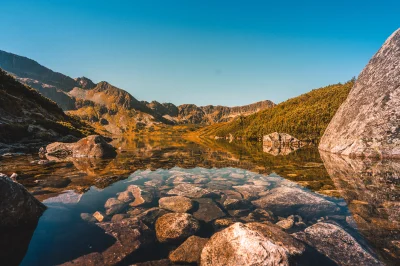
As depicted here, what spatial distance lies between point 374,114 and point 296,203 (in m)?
25.8

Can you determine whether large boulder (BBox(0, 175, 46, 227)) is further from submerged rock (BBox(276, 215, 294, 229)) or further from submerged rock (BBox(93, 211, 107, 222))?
submerged rock (BBox(276, 215, 294, 229))

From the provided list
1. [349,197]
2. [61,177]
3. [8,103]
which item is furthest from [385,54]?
[8,103]

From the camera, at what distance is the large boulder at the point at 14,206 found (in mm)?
7320

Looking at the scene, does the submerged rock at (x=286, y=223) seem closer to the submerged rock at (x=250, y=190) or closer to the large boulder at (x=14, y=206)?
the submerged rock at (x=250, y=190)

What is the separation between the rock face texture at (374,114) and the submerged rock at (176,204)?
91.7 feet

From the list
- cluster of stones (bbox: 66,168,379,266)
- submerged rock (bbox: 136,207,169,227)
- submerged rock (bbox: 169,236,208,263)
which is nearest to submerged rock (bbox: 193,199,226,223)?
cluster of stones (bbox: 66,168,379,266)

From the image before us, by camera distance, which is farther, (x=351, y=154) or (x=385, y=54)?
(x=385, y=54)

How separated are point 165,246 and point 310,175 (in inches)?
635

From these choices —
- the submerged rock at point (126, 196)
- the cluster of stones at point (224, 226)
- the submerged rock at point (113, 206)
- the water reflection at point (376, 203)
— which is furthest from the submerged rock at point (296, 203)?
the submerged rock at point (113, 206)

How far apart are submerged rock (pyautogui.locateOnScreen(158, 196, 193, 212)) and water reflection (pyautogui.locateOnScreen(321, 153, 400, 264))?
715 centimetres

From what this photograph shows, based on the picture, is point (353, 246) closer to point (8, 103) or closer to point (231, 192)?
point (231, 192)

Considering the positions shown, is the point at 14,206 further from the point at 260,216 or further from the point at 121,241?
the point at 260,216

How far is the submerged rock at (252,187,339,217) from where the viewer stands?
977 centimetres

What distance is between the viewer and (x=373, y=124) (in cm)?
2664
